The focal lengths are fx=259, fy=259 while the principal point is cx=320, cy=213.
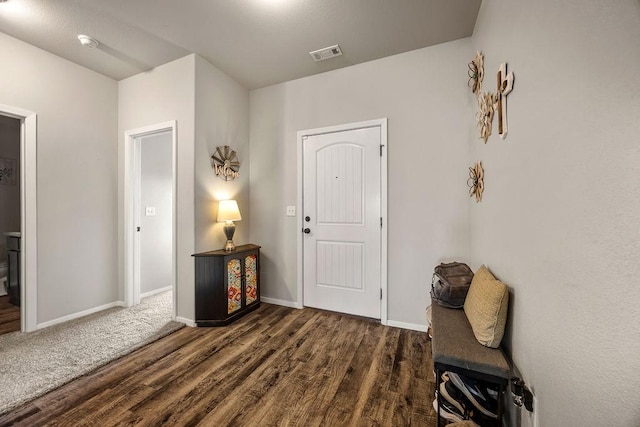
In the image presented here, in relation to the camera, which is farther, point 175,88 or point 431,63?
point 175,88

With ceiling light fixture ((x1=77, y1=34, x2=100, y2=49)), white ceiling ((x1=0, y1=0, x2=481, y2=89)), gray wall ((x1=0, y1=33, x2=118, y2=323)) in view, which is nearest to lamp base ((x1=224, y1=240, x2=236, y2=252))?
gray wall ((x1=0, y1=33, x2=118, y2=323))

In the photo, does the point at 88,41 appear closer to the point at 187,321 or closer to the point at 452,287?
the point at 187,321

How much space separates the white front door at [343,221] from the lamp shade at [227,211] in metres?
0.77

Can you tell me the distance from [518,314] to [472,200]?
1.28 metres

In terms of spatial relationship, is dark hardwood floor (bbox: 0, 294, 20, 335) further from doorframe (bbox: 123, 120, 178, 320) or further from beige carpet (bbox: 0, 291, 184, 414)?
doorframe (bbox: 123, 120, 178, 320)

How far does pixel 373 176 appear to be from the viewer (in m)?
2.71

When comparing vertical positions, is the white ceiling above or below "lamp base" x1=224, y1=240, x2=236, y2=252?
above

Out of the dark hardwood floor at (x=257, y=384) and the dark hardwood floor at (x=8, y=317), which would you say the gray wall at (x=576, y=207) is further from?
the dark hardwood floor at (x=8, y=317)

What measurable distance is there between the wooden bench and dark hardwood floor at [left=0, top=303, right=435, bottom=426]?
0.49m

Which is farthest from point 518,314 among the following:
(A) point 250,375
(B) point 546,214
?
(A) point 250,375

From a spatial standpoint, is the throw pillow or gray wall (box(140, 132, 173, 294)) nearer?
the throw pillow

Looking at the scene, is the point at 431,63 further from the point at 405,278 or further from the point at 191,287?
the point at 191,287

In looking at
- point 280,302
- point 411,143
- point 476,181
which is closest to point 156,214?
point 280,302

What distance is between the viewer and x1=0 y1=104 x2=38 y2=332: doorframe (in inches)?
96.3
